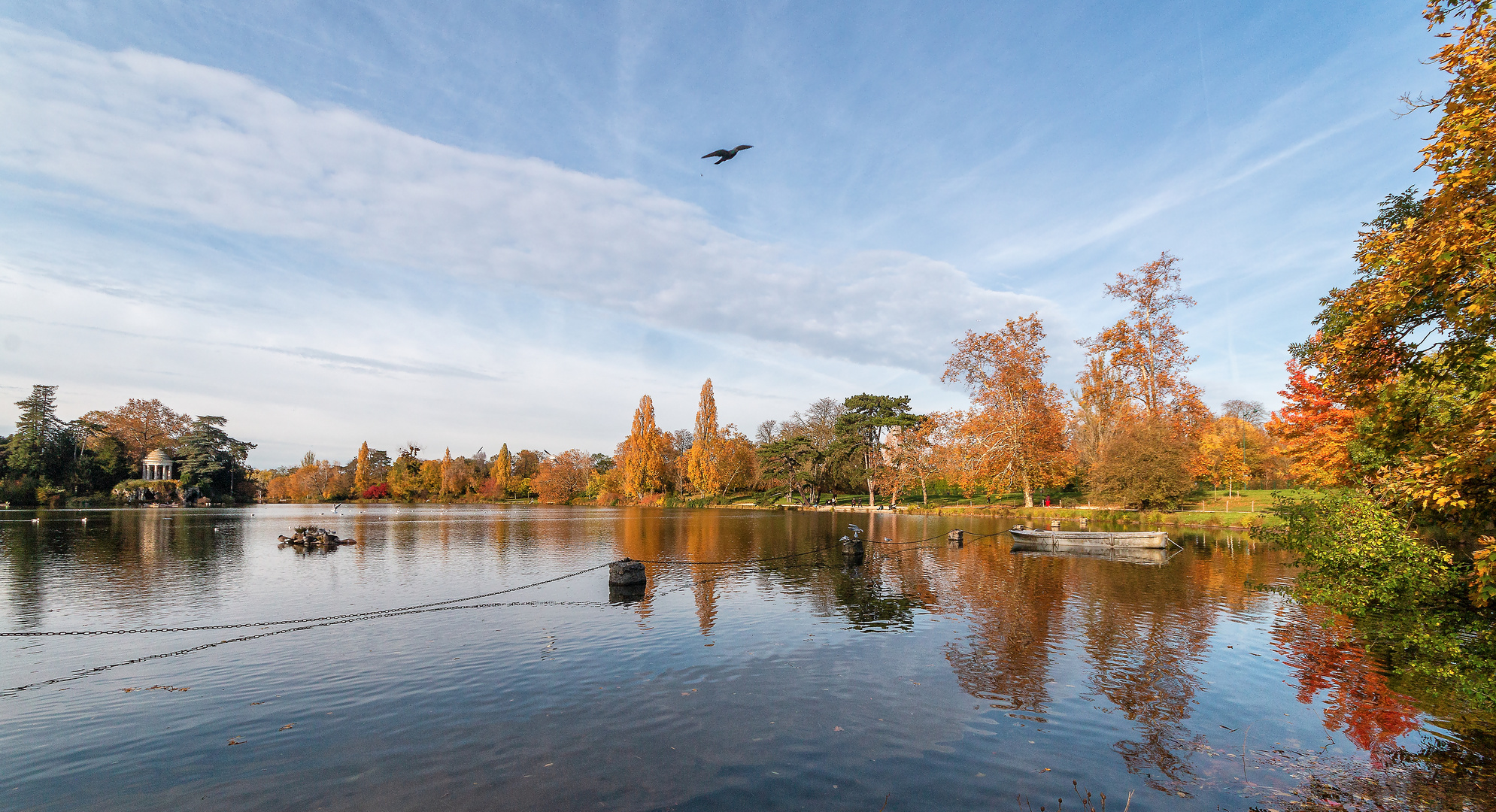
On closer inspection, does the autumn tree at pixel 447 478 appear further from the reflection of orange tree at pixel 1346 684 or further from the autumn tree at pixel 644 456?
the reflection of orange tree at pixel 1346 684

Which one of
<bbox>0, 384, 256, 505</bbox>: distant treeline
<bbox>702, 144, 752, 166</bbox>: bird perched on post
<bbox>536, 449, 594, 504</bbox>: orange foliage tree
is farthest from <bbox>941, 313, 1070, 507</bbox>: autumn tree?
<bbox>0, 384, 256, 505</bbox>: distant treeline

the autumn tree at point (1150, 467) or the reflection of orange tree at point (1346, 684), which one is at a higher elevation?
the autumn tree at point (1150, 467)

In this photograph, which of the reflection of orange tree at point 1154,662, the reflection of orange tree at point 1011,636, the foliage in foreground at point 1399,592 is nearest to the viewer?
the reflection of orange tree at point 1154,662

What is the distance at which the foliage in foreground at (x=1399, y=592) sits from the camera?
39.6ft

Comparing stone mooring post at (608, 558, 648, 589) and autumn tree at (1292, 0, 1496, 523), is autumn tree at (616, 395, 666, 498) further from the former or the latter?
autumn tree at (1292, 0, 1496, 523)

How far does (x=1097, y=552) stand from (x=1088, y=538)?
60.5 inches

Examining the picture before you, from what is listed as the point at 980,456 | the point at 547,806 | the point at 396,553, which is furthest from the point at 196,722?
the point at 980,456

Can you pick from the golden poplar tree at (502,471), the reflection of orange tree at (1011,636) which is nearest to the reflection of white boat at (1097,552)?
the reflection of orange tree at (1011,636)

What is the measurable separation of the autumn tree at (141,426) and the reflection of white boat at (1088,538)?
12867cm

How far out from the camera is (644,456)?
10362 cm

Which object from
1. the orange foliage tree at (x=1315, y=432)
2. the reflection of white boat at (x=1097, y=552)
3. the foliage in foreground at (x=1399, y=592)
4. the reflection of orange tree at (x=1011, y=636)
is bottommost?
the reflection of white boat at (x=1097, y=552)

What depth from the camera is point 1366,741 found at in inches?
360

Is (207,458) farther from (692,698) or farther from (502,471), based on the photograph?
(692,698)

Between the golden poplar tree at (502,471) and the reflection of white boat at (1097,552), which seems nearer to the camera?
the reflection of white boat at (1097,552)
